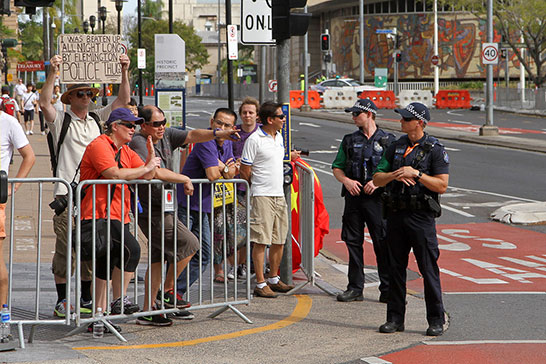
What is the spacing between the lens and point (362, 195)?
30.6 ft

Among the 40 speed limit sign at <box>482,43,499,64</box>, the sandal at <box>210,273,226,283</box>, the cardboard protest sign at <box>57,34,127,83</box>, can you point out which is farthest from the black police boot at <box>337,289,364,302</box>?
the 40 speed limit sign at <box>482,43,499,64</box>

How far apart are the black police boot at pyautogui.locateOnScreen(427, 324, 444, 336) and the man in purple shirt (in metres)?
2.10

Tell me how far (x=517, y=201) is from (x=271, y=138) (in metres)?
9.22

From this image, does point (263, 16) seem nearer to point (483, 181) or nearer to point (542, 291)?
point (542, 291)

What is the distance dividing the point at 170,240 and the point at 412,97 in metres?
45.4

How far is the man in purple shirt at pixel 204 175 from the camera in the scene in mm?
8508

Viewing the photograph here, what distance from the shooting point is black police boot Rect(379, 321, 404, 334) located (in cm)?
780

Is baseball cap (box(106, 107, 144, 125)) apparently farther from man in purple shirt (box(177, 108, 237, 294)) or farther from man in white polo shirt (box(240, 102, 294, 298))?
man in white polo shirt (box(240, 102, 294, 298))

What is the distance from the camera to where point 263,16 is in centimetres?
1055

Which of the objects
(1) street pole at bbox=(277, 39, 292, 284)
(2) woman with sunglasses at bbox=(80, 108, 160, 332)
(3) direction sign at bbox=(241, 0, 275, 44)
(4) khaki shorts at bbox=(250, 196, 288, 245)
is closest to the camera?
(2) woman with sunglasses at bbox=(80, 108, 160, 332)

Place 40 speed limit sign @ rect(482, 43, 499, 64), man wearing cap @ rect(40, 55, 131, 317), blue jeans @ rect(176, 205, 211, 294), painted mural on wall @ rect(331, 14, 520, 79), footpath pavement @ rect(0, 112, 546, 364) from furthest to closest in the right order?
painted mural on wall @ rect(331, 14, 520, 79), 40 speed limit sign @ rect(482, 43, 499, 64), blue jeans @ rect(176, 205, 211, 294), man wearing cap @ rect(40, 55, 131, 317), footpath pavement @ rect(0, 112, 546, 364)

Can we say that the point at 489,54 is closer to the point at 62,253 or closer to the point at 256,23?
the point at 256,23

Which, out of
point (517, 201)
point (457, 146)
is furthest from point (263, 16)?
point (457, 146)

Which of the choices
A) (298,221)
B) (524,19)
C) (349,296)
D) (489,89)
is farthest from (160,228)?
(524,19)
